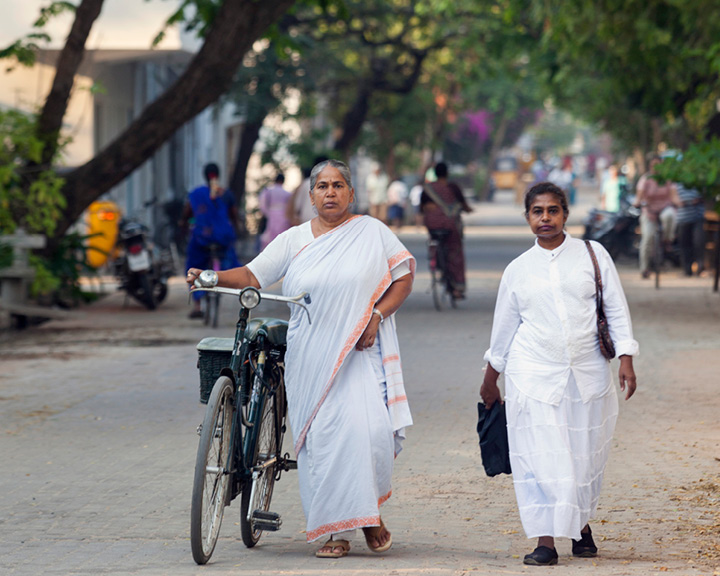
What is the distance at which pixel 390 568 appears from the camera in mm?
5398

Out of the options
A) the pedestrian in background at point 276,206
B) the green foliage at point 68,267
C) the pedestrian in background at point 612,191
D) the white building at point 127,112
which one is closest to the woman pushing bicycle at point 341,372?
the green foliage at point 68,267

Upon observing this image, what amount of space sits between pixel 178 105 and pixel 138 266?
2.05 m

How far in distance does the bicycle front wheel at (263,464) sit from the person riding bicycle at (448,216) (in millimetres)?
11174

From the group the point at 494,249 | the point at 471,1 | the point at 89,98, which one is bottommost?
the point at 494,249

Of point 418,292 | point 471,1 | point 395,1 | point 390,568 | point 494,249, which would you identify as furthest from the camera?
point 395,1

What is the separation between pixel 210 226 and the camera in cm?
1511

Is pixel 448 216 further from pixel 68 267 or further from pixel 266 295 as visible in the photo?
pixel 266 295

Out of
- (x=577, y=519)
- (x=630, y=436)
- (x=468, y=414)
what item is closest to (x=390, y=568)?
(x=577, y=519)

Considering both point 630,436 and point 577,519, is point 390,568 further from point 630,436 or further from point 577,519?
point 630,436

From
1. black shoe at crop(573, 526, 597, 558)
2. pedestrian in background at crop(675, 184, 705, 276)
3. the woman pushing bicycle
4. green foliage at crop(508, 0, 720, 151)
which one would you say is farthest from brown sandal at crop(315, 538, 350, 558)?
pedestrian in background at crop(675, 184, 705, 276)

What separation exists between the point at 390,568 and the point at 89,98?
760 inches

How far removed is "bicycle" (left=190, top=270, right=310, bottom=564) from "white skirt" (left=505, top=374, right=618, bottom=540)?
3.31ft

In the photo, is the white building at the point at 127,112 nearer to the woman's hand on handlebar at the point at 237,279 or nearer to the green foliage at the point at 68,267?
the green foliage at the point at 68,267

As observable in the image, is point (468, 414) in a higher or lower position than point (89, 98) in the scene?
lower
